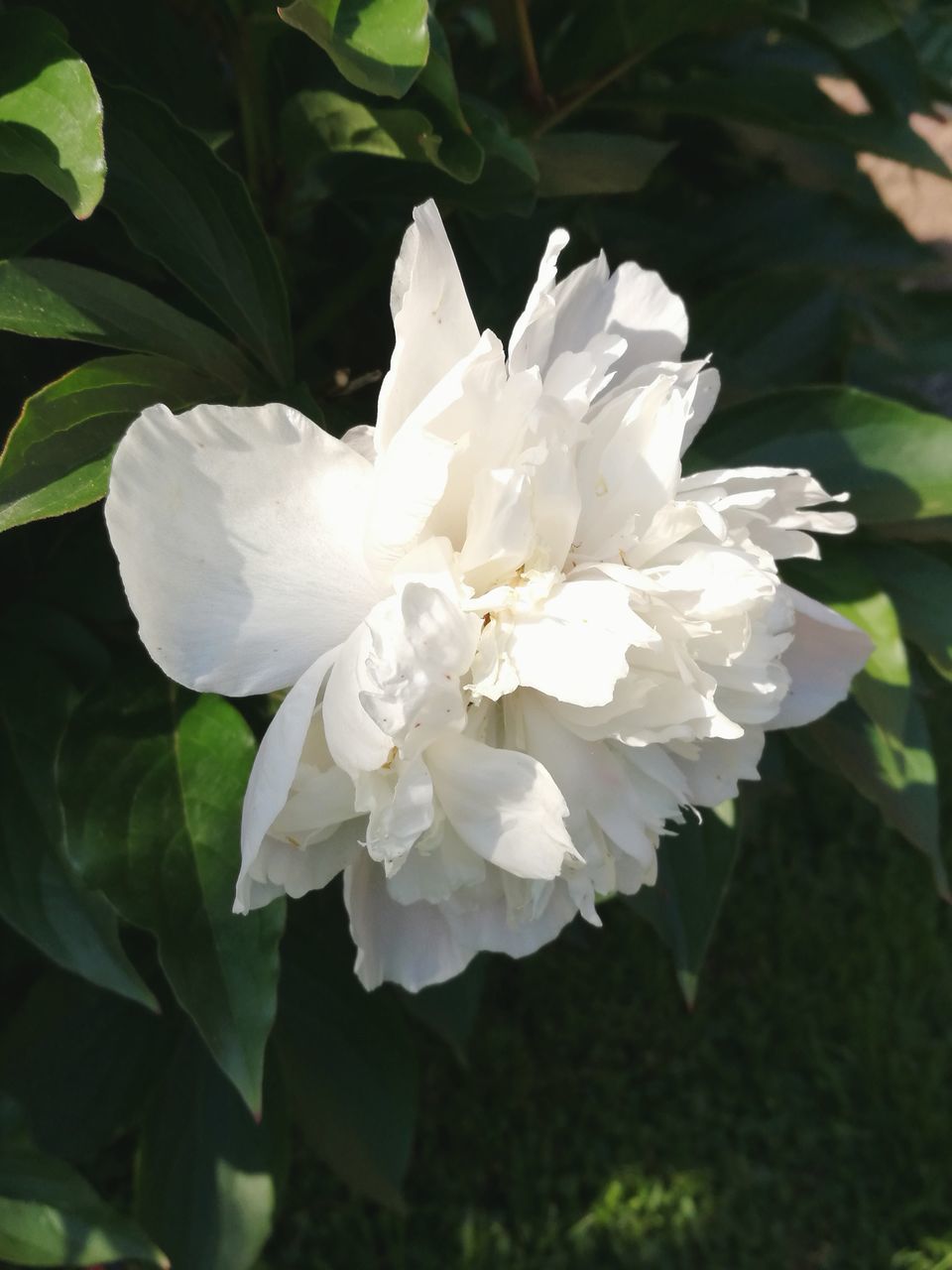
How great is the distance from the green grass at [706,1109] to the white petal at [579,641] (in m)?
1.12

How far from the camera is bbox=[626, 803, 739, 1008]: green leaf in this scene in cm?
85

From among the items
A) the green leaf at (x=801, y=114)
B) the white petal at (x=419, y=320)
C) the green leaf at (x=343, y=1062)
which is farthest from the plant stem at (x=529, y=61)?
the green leaf at (x=343, y=1062)

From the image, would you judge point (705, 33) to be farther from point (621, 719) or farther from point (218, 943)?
point (218, 943)

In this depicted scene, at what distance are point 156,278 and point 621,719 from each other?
513 mm

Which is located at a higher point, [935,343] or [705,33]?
[705,33]

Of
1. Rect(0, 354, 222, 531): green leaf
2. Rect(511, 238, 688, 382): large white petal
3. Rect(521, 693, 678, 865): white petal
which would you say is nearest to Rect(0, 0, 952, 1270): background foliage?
Rect(0, 354, 222, 531): green leaf

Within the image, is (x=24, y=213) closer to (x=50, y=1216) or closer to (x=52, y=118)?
(x=52, y=118)

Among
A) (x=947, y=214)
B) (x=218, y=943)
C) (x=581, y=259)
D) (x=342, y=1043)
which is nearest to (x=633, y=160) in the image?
(x=581, y=259)

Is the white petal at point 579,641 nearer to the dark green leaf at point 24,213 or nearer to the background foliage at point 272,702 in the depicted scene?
the background foliage at point 272,702

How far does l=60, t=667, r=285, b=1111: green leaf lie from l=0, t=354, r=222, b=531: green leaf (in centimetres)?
18

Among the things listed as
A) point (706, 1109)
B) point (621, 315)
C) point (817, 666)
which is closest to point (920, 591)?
point (817, 666)

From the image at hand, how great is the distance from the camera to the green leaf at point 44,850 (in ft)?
2.39

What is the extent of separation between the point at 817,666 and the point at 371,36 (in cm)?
43

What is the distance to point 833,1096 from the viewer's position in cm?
163
